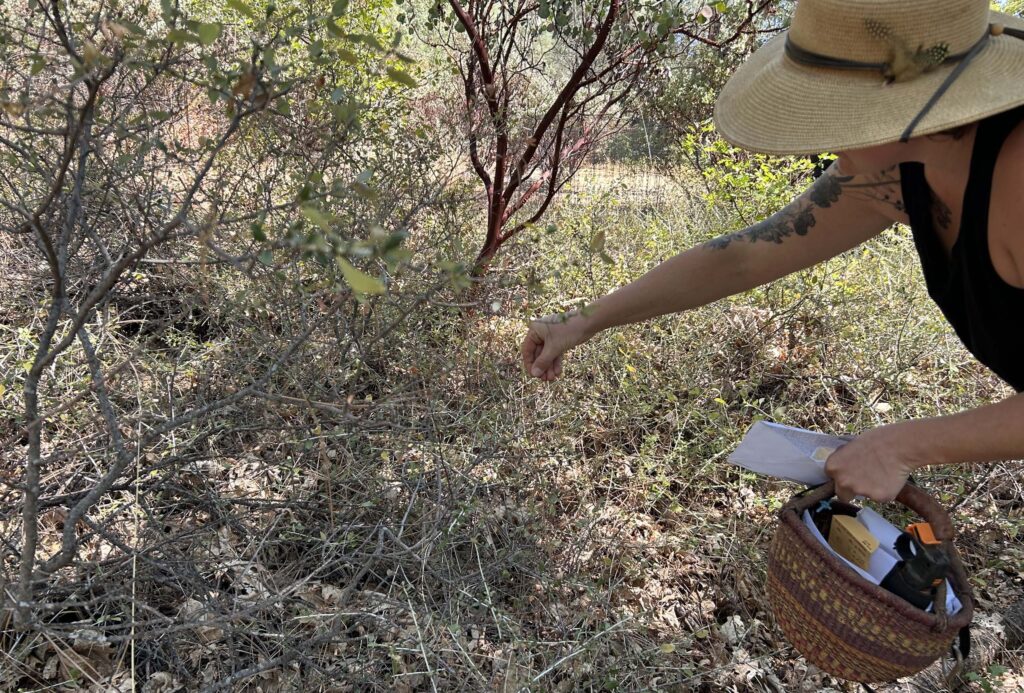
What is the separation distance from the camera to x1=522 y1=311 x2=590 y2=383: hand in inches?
68.6

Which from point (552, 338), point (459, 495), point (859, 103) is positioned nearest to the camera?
point (859, 103)

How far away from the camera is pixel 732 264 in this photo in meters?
1.77

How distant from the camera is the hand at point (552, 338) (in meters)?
1.74

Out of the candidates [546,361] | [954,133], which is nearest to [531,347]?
[546,361]

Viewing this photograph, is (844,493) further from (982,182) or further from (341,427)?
(341,427)

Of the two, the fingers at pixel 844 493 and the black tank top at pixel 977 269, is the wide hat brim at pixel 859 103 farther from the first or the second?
the fingers at pixel 844 493

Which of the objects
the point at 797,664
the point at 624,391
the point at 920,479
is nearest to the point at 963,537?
the point at 920,479

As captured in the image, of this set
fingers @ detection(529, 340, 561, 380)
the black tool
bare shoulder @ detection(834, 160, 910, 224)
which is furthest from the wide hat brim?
the black tool

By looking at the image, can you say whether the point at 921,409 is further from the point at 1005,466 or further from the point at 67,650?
the point at 67,650

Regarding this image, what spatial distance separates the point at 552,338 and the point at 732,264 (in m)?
0.51

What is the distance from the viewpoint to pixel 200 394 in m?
2.04

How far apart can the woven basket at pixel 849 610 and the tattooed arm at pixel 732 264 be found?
1.87ft

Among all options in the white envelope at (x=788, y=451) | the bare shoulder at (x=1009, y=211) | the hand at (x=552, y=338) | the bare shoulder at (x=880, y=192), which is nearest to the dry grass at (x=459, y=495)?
the hand at (x=552, y=338)

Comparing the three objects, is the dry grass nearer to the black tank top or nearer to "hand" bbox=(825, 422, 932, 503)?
"hand" bbox=(825, 422, 932, 503)
